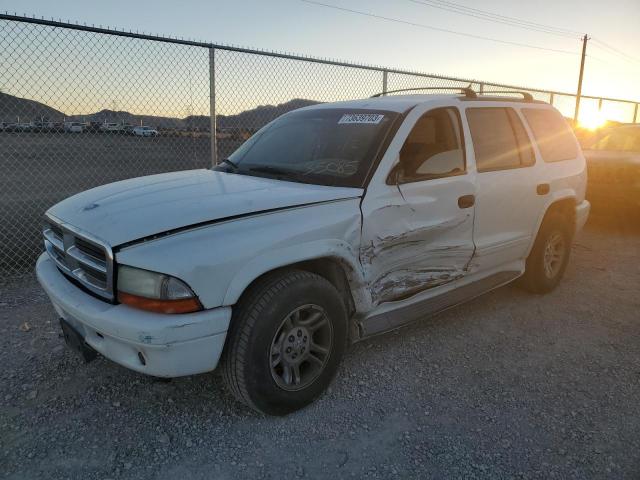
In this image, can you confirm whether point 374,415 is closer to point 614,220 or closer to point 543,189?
point 543,189

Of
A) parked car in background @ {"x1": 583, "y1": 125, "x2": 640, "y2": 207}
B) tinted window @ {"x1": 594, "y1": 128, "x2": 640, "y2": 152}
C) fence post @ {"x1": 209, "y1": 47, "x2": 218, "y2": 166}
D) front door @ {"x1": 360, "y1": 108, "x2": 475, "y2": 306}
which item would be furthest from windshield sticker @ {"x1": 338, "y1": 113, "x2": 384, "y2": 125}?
tinted window @ {"x1": 594, "y1": 128, "x2": 640, "y2": 152}

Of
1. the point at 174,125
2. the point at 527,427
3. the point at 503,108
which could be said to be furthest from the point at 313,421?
the point at 174,125

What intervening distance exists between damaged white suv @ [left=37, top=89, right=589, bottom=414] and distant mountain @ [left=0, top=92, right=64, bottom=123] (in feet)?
8.15

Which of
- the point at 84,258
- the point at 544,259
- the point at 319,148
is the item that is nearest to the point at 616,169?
the point at 544,259

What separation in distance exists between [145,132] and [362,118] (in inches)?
153

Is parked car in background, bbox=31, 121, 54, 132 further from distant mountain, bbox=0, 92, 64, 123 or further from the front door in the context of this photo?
the front door

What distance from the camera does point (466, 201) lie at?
11.2ft

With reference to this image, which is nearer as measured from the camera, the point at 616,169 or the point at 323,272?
the point at 323,272

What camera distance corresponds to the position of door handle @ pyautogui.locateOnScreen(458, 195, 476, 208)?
3.37m

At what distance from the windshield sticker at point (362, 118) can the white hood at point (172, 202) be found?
26.3 inches

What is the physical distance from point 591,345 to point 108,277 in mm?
3433

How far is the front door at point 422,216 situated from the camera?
288 cm

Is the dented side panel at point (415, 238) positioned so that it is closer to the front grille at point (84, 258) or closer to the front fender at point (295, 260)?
the front fender at point (295, 260)

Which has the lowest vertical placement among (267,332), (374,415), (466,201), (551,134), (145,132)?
(374,415)
